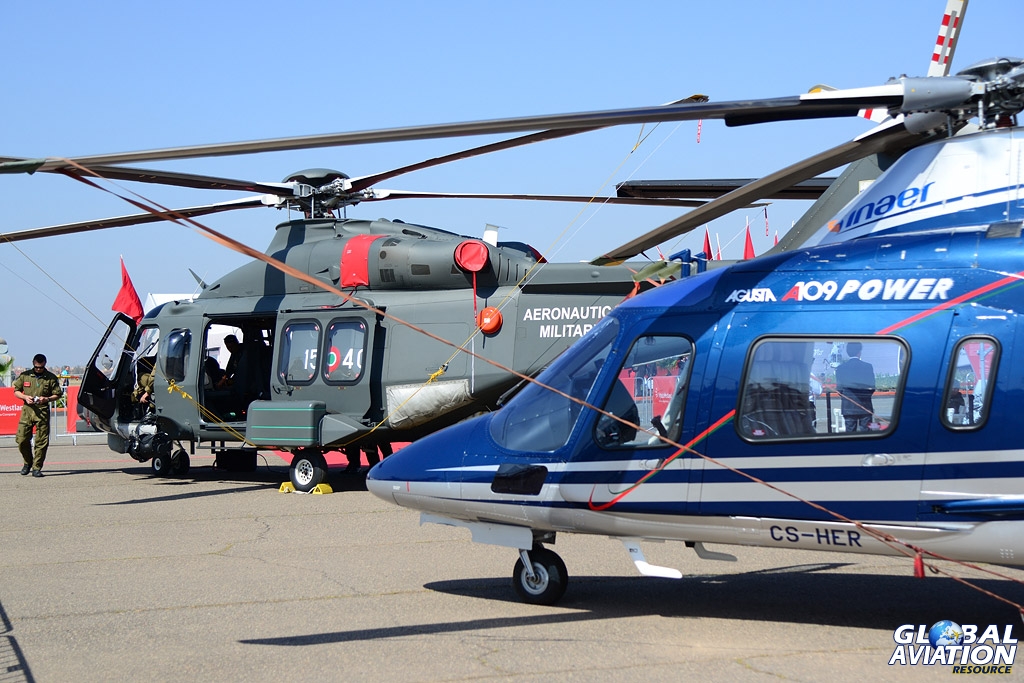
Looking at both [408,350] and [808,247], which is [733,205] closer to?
[808,247]

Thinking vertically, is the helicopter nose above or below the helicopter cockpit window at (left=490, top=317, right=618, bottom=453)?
below

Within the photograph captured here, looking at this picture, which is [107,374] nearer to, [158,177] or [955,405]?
[158,177]

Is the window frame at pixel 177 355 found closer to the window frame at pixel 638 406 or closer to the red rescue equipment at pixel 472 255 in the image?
the red rescue equipment at pixel 472 255

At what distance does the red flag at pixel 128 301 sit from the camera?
14711 millimetres

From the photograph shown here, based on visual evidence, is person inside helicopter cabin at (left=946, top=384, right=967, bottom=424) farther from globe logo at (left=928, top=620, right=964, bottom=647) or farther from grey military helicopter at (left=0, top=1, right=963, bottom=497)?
grey military helicopter at (left=0, top=1, right=963, bottom=497)

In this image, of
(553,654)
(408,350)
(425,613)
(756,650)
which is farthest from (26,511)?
(756,650)

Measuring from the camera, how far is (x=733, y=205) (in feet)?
18.0

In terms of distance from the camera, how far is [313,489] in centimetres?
1210

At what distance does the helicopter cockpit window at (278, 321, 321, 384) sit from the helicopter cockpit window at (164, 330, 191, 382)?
1.69 meters

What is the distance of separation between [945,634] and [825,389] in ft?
4.73

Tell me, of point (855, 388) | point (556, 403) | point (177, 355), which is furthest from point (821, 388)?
point (177, 355)

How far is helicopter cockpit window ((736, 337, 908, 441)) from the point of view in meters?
5.14

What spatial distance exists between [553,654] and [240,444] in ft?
29.9

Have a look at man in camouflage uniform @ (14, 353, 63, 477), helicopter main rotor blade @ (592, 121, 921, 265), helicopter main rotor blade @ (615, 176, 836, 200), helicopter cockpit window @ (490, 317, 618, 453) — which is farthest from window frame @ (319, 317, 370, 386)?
helicopter main rotor blade @ (592, 121, 921, 265)
